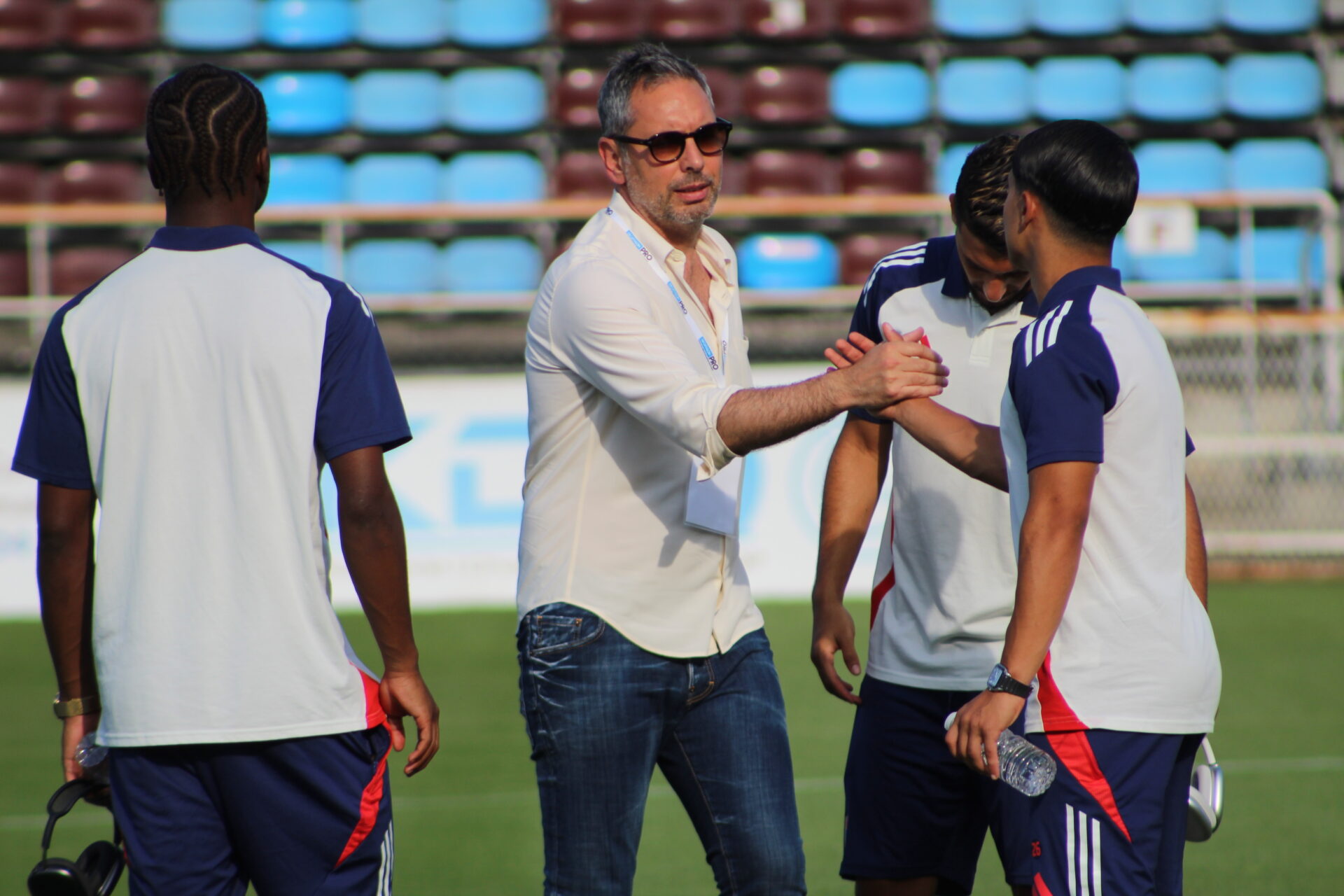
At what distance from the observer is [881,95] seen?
12570 millimetres

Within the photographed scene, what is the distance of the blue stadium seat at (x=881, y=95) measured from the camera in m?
12.5

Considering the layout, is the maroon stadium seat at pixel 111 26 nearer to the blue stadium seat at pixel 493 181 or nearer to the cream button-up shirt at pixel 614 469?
the blue stadium seat at pixel 493 181

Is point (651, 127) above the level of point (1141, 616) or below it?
above

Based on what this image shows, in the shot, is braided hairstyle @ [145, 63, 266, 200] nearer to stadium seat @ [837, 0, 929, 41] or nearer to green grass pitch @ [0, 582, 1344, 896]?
green grass pitch @ [0, 582, 1344, 896]

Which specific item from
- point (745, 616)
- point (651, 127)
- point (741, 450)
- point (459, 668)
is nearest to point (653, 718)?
point (745, 616)

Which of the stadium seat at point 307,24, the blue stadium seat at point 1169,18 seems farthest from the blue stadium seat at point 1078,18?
the stadium seat at point 307,24

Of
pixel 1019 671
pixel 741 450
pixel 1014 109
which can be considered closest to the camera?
pixel 1019 671

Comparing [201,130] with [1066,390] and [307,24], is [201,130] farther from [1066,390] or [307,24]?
[307,24]

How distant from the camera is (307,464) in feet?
7.10

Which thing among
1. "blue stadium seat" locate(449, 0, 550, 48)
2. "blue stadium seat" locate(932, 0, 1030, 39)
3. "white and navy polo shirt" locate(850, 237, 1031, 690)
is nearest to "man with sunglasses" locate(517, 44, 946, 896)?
"white and navy polo shirt" locate(850, 237, 1031, 690)

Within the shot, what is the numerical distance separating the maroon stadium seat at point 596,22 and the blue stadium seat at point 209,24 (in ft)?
9.73

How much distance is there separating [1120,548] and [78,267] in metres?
10.8

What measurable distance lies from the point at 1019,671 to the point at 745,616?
Answer: 74 centimetres

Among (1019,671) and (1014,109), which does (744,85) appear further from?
(1019,671)
